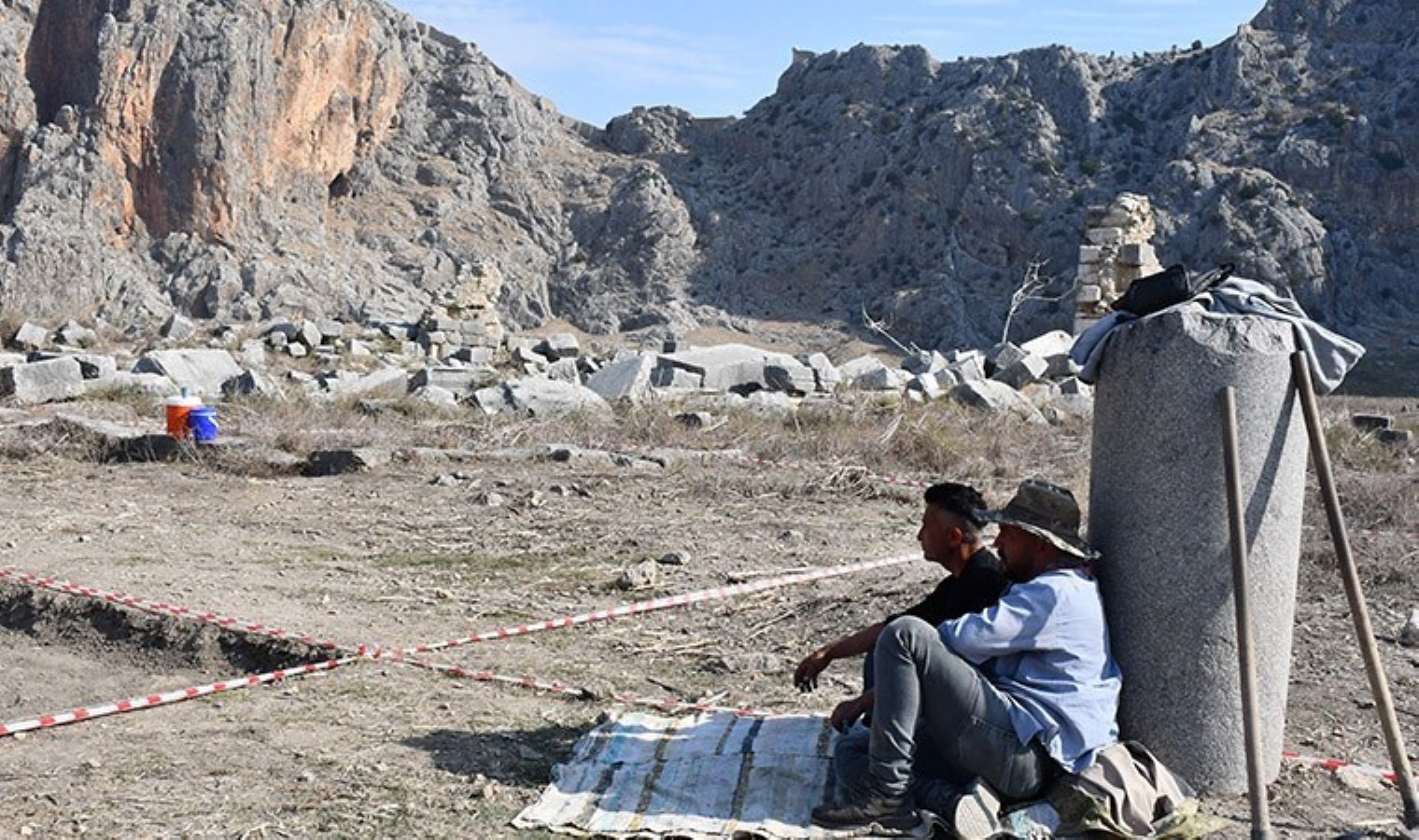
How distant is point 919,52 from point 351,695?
56272 millimetres

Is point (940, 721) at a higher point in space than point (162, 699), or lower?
higher

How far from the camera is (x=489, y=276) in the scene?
116 ft

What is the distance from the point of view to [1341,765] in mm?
5188

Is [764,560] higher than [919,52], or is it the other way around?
[919,52]

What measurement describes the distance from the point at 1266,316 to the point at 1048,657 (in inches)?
55.0

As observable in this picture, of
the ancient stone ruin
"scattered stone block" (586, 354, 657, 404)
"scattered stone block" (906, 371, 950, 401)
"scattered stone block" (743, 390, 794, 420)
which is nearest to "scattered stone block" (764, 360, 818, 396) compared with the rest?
"scattered stone block" (906, 371, 950, 401)

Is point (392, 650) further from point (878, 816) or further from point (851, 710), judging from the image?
point (878, 816)

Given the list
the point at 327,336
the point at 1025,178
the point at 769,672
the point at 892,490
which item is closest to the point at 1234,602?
the point at 769,672

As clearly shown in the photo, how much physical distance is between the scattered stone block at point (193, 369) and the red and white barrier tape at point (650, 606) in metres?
13.0

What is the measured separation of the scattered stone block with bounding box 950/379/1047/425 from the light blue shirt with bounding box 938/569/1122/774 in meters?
12.9

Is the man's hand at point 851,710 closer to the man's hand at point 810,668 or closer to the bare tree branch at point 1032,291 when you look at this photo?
the man's hand at point 810,668

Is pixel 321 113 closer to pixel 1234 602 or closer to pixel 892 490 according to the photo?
pixel 892 490

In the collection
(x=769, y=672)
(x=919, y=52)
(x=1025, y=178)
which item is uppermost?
(x=919, y=52)

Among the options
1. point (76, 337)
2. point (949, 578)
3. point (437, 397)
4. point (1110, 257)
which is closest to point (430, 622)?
point (949, 578)
